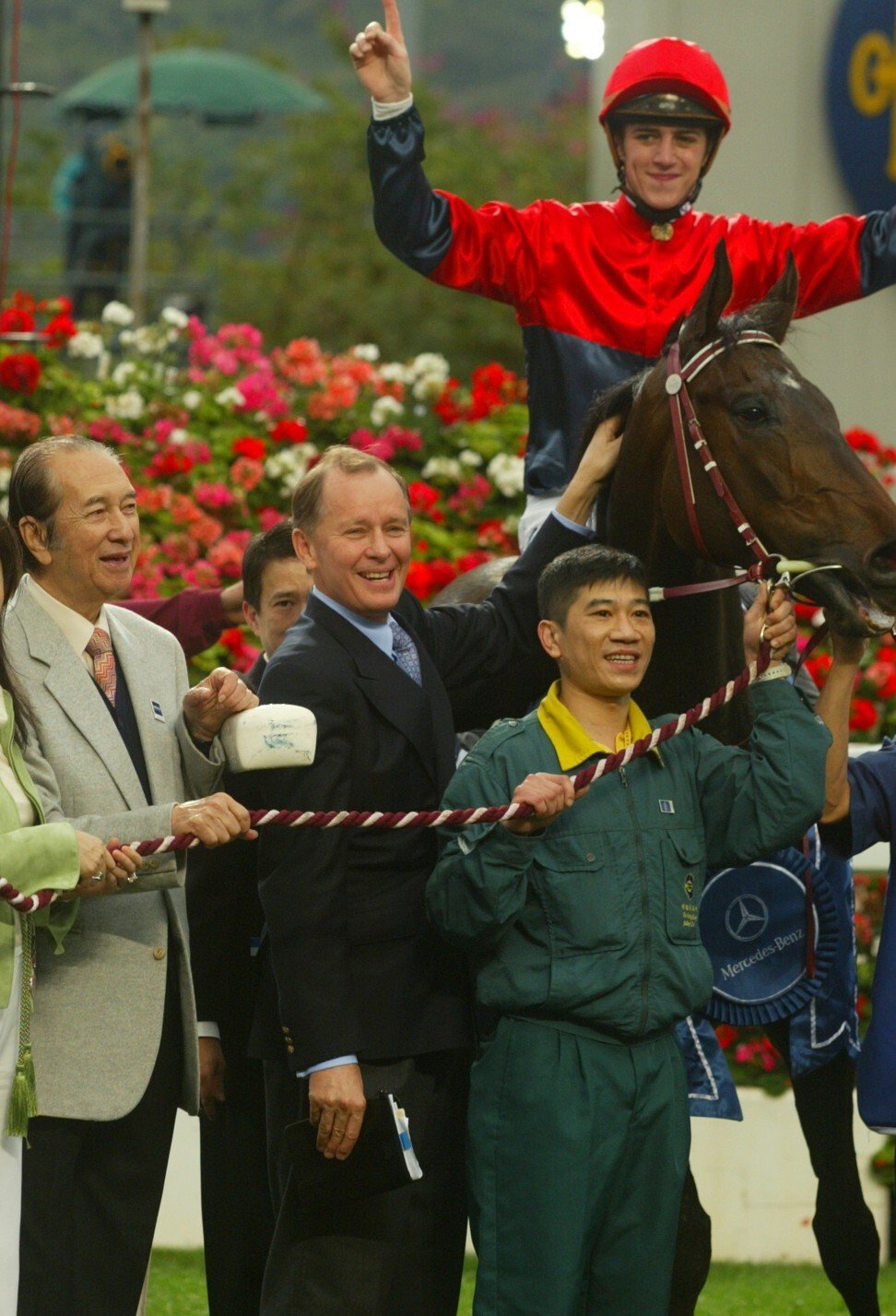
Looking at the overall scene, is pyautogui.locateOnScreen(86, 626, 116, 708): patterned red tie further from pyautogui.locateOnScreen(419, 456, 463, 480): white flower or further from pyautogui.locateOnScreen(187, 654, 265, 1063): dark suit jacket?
pyautogui.locateOnScreen(419, 456, 463, 480): white flower

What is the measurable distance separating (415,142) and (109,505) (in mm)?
1283

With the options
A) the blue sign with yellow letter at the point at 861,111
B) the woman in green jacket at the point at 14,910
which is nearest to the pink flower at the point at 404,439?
the blue sign with yellow letter at the point at 861,111

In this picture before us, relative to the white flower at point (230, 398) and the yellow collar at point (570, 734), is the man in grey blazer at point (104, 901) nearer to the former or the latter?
the yellow collar at point (570, 734)

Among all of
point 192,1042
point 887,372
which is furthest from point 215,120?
point 192,1042

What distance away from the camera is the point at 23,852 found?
11.1 ft

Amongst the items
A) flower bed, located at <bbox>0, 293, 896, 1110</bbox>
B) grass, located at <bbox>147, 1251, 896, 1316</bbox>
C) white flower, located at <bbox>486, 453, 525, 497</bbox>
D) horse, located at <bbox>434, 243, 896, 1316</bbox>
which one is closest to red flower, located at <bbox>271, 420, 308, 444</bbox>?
flower bed, located at <bbox>0, 293, 896, 1110</bbox>

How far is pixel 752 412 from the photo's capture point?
13.0ft

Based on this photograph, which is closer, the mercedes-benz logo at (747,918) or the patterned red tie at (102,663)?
the patterned red tie at (102,663)

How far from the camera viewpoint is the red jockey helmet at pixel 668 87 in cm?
472

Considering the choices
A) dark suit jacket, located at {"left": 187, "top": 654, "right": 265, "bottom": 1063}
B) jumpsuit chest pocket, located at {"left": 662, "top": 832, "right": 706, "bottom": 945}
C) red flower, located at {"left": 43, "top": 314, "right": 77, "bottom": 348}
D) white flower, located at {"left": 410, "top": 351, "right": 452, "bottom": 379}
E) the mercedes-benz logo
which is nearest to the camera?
jumpsuit chest pocket, located at {"left": 662, "top": 832, "right": 706, "bottom": 945}

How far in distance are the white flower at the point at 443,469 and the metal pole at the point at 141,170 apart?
8224 mm

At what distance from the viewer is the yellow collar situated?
12.2 feet

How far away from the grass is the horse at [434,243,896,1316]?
4.59ft

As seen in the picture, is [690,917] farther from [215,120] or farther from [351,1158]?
[215,120]
